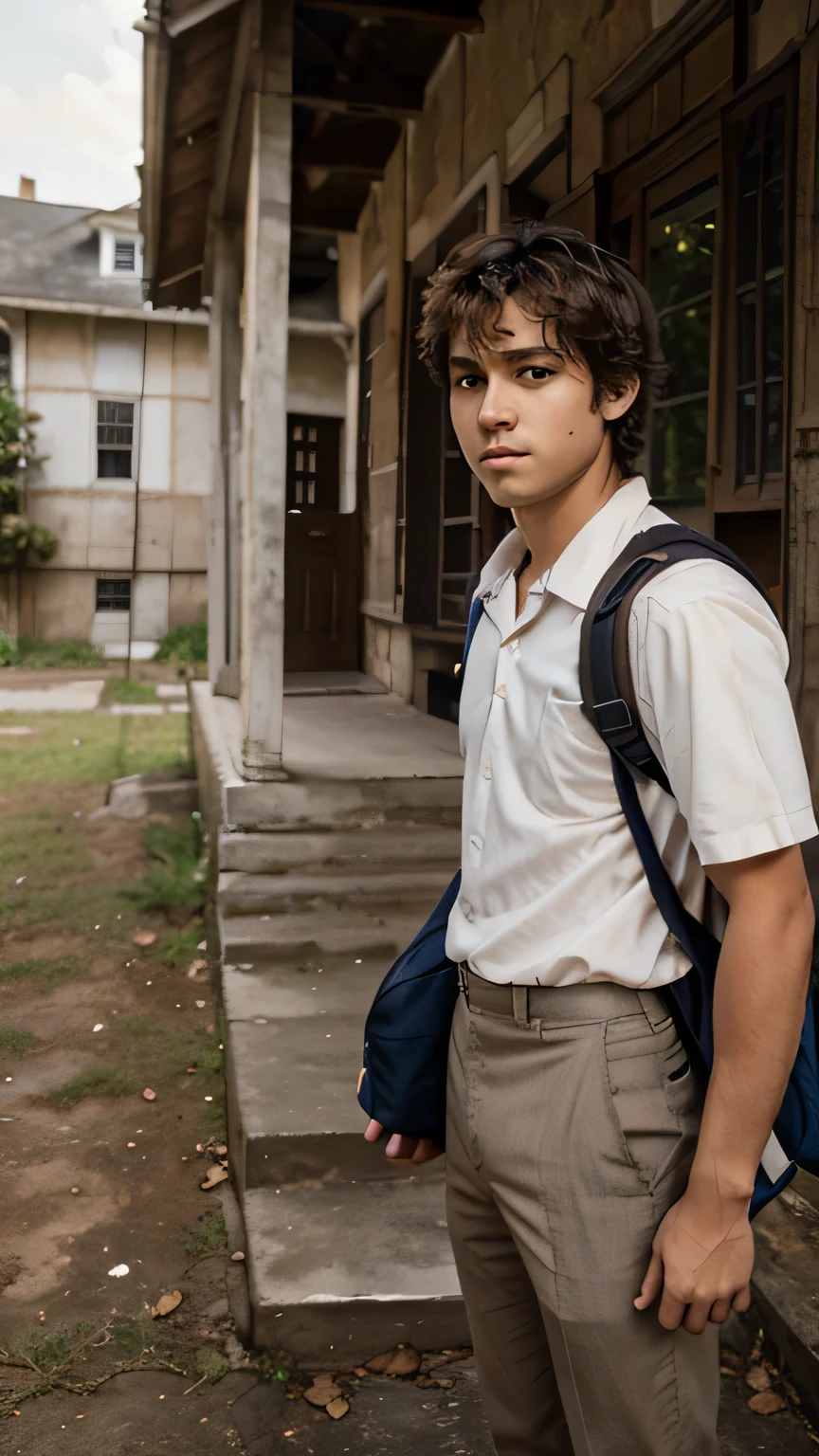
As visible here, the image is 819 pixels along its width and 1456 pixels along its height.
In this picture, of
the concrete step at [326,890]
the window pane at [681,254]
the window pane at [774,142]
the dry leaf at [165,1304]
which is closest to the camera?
the dry leaf at [165,1304]

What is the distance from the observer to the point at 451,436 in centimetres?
879

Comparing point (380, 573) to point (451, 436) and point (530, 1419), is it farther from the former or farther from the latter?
point (530, 1419)

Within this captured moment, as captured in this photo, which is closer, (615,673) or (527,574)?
(615,673)

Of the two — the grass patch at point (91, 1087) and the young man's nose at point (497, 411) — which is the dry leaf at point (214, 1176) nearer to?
the grass patch at point (91, 1087)

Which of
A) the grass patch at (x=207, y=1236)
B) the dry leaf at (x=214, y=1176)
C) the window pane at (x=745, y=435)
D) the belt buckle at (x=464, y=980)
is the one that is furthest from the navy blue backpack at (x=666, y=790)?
the window pane at (x=745, y=435)

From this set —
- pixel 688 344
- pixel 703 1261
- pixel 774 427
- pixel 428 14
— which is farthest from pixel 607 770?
pixel 428 14

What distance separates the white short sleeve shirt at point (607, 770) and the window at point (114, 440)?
21242 millimetres

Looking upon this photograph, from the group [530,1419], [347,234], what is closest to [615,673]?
[530,1419]

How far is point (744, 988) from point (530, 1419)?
814mm

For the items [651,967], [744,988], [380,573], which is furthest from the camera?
[380,573]

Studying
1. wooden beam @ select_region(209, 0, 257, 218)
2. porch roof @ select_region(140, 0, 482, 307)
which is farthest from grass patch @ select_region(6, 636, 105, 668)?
wooden beam @ select_region(209, 0, 257, 218)

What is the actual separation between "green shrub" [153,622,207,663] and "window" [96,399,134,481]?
126 inches

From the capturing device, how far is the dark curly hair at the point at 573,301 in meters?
1.44

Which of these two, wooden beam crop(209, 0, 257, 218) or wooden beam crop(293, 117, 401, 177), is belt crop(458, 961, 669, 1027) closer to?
wooden beam crop(209, 0, 257, 218)
